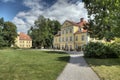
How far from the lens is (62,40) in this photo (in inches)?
2173

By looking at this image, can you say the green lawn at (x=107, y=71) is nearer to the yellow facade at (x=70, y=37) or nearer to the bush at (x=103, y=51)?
the bush at (x=103, y=51)

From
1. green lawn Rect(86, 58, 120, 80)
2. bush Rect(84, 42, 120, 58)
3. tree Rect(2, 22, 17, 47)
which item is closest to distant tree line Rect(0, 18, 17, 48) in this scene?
tree Rect(2, 22, 17, 47)

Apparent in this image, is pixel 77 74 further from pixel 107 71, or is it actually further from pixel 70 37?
pixel 70 37

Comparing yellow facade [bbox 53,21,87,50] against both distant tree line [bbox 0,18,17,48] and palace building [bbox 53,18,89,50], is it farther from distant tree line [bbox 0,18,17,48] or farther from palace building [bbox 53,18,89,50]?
distant tree line [bbox 0,18,17,48]

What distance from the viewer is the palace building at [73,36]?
44781mm

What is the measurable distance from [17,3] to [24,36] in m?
72.4

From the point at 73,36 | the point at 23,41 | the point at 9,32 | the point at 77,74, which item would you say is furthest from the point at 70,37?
the point at 23,41

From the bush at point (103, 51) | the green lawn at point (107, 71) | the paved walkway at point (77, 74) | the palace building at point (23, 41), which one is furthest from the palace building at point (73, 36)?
the palace building at point (23, 41)

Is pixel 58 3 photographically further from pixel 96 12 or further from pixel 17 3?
pixel 96 12

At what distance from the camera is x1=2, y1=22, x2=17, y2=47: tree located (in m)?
57.1

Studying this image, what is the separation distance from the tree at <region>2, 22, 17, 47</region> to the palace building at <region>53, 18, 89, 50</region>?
17.2 metres

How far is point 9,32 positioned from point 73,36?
23.9 meters

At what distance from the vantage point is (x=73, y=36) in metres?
48.5

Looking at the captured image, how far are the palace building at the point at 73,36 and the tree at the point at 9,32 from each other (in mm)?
17238
